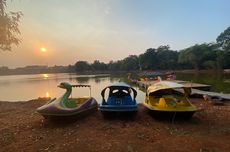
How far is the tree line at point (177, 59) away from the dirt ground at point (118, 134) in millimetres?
66155

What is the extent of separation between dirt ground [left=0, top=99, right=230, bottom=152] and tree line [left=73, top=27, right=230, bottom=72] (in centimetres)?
6616

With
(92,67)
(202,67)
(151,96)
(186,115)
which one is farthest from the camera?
(92,67)

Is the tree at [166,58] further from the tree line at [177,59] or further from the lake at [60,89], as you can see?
the lake at [60,89]

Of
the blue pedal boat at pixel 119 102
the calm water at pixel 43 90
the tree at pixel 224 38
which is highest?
the tree at pixel 224 38

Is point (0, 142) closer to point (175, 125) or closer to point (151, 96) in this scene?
point (175, 125)

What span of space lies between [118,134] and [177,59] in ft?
323

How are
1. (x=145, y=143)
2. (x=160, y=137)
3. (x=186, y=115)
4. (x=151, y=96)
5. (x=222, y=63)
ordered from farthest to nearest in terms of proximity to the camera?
(x=222, y=63) < (x=151, y=96) < (x=186, y=115) < (x=160, y=137) < (x=145, y=143)

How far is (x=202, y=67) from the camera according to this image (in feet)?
273

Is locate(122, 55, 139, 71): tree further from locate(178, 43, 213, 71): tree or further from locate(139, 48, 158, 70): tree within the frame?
locate(178, 43, 213, 71): tree

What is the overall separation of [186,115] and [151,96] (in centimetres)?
237

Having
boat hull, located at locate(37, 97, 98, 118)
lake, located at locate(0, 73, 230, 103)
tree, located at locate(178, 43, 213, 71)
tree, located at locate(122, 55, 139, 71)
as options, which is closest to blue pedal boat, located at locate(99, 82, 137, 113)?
boat hull, located at locate(37, 97, 98, 118)

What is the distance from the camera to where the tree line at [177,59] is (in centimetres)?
7201

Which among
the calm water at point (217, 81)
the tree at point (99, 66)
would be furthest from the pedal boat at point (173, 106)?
the tree at point (99, 66)

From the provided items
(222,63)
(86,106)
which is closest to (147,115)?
(86,106)
